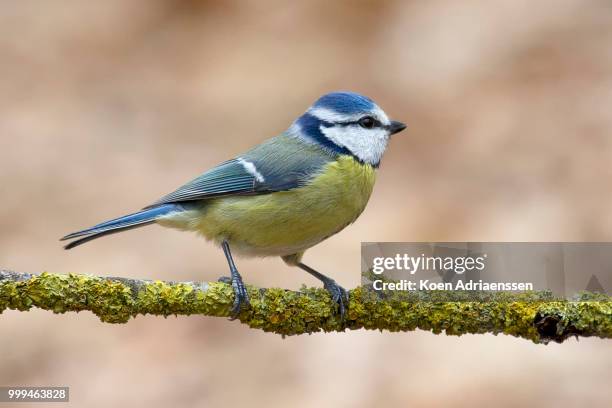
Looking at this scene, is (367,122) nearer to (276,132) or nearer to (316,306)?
(316,306)

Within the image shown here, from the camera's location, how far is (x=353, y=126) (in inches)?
114

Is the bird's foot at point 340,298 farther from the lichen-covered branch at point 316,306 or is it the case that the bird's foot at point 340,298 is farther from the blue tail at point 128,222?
the blue tail at point 128,222

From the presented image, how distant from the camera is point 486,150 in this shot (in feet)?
15.4

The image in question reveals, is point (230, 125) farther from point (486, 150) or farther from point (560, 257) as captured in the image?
point (560, 257)

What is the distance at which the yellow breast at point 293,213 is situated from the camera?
106 inches

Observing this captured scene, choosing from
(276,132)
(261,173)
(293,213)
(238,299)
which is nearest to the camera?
(238,299)

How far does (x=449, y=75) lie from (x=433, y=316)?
3055mm

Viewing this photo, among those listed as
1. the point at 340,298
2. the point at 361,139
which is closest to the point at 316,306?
the point at 340,298

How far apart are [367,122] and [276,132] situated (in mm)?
2110

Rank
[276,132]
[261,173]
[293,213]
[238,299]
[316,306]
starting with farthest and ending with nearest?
[276,132]
[261,173]
[293,213]
[316,306]
[238,299]

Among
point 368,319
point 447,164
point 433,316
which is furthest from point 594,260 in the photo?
point 447,164

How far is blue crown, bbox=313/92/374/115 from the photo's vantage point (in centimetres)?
287

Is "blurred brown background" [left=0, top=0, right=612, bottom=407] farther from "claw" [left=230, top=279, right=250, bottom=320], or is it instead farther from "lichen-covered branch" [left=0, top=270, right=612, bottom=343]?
"claw" [left=230, top=279, right=250, bottom=320]

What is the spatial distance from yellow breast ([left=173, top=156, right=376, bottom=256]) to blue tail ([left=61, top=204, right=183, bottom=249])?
5.7 inches
